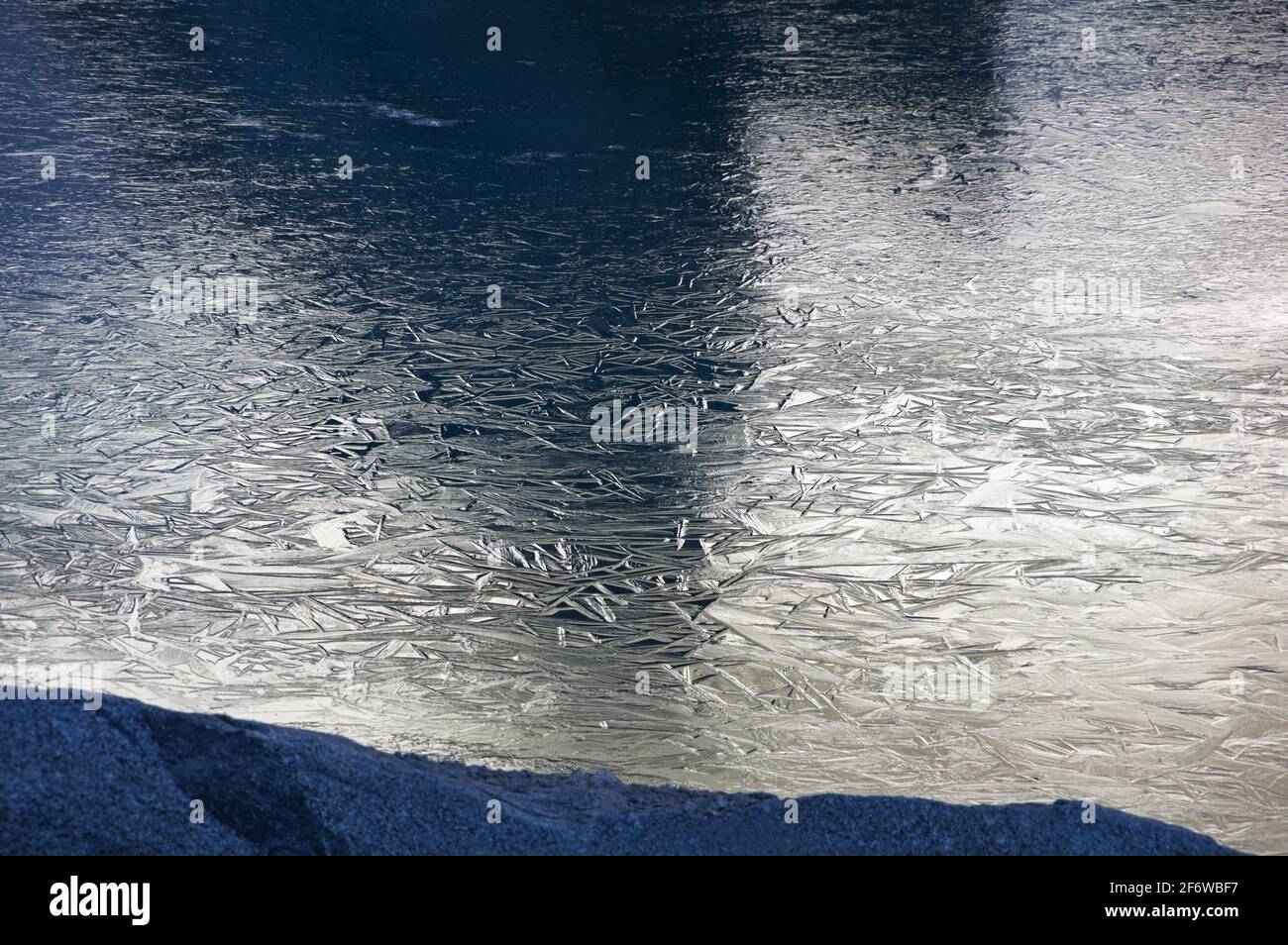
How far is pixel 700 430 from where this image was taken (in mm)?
3572

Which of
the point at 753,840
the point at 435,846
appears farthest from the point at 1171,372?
the point at 435,846

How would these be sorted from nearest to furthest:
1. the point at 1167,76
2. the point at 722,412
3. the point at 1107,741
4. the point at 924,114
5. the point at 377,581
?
the point at 1107,741
the point at 377,581
the point at 722,412
the point at 924,114
the point at 1167,76

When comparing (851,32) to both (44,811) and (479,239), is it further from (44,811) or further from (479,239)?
(44,811)

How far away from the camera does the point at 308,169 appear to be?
18.6ft

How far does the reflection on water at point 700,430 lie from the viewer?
2.57 meters

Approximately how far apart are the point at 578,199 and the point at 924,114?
222 centimetres

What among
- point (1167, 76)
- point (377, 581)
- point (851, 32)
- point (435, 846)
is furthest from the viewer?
point (851, 32)

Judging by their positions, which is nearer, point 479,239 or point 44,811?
point 44,811

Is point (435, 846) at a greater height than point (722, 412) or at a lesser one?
lesser

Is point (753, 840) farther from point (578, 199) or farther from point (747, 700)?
point (578, 199)

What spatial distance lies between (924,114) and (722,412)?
3455mm

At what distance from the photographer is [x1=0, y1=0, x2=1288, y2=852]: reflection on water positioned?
101 inches
